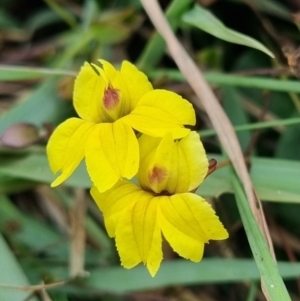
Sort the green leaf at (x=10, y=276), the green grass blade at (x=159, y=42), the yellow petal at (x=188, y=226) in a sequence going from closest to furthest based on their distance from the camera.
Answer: the yellow petal at (x=188, y=226)
the green leaf at (x=10, y=276)
the green grass blade at (x=159, y=42)

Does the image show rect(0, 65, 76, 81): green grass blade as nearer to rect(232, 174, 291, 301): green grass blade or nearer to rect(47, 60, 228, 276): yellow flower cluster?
rect(47, 60, 228, 276): yellow flower cluster

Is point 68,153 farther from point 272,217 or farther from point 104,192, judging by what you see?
point 272,217

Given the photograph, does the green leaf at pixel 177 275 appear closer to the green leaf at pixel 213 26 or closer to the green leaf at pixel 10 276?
the green leaf at pixel 10 276

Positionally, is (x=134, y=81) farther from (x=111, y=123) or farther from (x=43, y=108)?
(x=43, y=108)

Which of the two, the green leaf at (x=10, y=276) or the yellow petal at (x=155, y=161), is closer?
the yellow petal at (x=155, y=161)

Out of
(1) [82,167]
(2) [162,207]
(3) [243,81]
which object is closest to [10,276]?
(1) [82,167]

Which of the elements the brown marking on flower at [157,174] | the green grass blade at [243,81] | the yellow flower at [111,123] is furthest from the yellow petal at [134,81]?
the green grass blade at [243,81]

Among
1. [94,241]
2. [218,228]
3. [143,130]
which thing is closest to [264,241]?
[218,228]
